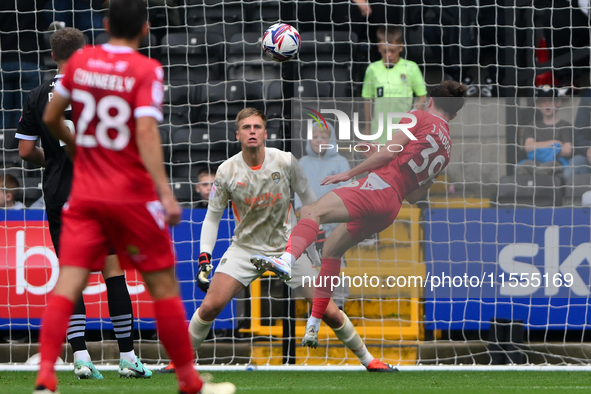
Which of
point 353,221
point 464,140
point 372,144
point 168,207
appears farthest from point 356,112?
point 168,207

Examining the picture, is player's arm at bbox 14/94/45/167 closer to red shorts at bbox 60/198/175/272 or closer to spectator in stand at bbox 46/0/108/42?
red shorts at bbox 60/198/175/272

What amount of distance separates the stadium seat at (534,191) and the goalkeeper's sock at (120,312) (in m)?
3.57

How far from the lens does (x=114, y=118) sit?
9.15ft

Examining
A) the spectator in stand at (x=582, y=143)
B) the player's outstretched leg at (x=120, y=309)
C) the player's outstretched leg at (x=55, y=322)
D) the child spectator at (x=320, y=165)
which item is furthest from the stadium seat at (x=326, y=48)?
Result: the player's outstretched leg at (x=55, y=322)

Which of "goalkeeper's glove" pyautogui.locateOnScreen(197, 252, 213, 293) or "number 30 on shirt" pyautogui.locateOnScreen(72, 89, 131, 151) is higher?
"number 30 on shirt" pyautogui.locateOnScreen(72, 89, 131, 151)

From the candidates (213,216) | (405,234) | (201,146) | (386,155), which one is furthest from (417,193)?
(201,146)

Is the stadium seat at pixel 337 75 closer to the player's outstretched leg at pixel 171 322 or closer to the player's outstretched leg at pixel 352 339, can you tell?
Result: the player's outstretched leg at pixel 352 339

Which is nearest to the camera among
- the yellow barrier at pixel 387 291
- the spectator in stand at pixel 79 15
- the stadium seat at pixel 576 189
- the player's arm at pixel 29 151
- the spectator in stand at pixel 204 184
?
the player's arm at pixel 29 151

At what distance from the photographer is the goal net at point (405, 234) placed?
6.29 meters

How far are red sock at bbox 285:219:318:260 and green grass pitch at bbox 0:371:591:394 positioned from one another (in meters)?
0.83

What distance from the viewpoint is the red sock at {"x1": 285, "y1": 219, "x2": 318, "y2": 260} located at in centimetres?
507

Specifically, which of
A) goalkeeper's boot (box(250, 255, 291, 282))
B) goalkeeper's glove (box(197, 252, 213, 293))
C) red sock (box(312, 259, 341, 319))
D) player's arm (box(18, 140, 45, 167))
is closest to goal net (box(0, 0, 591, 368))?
red sock (box(312, 259, 341, 319))

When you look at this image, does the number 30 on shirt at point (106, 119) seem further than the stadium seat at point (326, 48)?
No

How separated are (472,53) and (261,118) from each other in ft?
12.2
